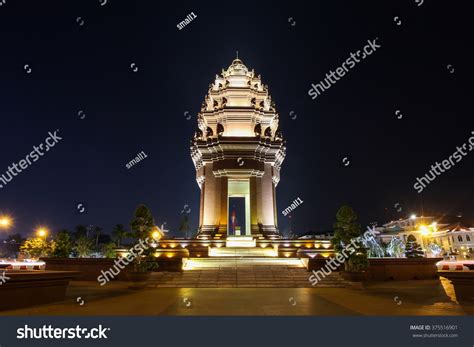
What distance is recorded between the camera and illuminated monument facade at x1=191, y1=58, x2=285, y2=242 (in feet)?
106

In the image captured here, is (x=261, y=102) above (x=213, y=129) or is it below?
above

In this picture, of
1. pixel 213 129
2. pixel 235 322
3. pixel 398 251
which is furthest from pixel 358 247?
pixel 213 129

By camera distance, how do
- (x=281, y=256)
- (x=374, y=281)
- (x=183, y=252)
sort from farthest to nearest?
(x=281, y=256) → (x=183, y=252) → (x=374, y=281)

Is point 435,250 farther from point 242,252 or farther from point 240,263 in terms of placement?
point 240,263

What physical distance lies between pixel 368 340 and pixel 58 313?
8.07 meters

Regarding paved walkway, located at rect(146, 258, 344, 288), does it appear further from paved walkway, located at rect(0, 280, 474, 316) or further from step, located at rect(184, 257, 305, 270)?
paved walkway, located at rect(0, 280, 474, 316)

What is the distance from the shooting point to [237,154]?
3262 centimetres

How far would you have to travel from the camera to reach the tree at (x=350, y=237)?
16141 mm

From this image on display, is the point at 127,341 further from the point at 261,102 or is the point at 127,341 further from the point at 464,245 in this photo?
the point at 464,245

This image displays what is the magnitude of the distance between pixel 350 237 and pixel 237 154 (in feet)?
58.8

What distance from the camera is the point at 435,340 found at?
671 cm

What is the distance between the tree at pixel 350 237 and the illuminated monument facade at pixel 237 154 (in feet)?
45.1

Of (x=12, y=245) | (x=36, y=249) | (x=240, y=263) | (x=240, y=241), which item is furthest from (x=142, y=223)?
(x=12, y=245)

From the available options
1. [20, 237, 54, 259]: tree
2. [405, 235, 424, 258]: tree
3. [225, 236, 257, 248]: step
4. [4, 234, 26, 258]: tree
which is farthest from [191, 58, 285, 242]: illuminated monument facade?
[4, 234, 26, 258]: tree
